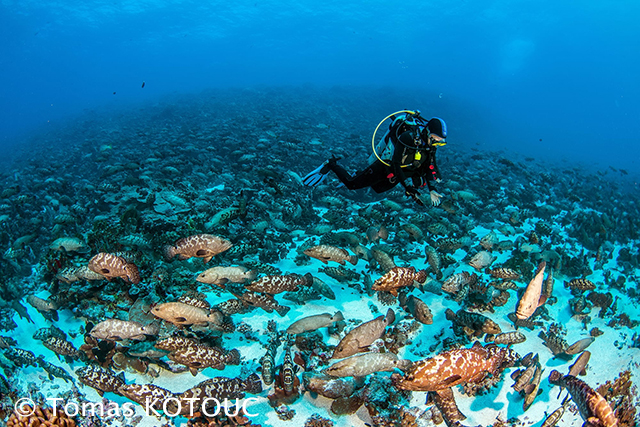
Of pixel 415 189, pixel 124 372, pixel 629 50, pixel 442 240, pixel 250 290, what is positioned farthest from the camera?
pixel 629 50

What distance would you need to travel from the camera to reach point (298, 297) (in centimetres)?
480

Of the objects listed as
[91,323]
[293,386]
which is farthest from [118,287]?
[293,386]

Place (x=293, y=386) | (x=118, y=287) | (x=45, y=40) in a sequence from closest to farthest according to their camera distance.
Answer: (x=293, y=386), (x=118, y=287), (x=45, y=40)

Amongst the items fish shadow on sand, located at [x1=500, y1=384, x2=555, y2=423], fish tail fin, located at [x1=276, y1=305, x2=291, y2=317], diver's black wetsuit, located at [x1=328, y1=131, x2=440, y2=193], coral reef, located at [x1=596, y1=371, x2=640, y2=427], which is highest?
diver's black wetsuit, located at [x1=328, y1=131, x2=440, y2=193]

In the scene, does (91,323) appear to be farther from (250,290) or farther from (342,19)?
(342,19)

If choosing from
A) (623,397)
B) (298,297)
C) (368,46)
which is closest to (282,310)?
(298,297)

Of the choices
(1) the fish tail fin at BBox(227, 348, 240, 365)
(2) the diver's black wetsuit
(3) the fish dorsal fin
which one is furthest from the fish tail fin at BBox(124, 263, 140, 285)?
(2) the diver's black wetsuit

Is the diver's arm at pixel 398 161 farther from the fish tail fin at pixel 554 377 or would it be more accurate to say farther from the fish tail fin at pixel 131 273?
the fish tail fin at pixel 131 273

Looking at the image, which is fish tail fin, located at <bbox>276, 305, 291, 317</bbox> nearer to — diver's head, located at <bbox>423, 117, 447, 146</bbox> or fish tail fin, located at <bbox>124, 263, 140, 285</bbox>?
fish tail fin, located at <bbox>124, 263, 140, 285</bbox>

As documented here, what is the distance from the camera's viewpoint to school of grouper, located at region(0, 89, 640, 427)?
3322 millimetres

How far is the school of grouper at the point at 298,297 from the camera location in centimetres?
332

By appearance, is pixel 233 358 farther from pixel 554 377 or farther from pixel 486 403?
pixel 554 377

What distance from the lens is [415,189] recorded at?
17.3 feet

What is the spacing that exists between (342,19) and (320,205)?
279 feet
